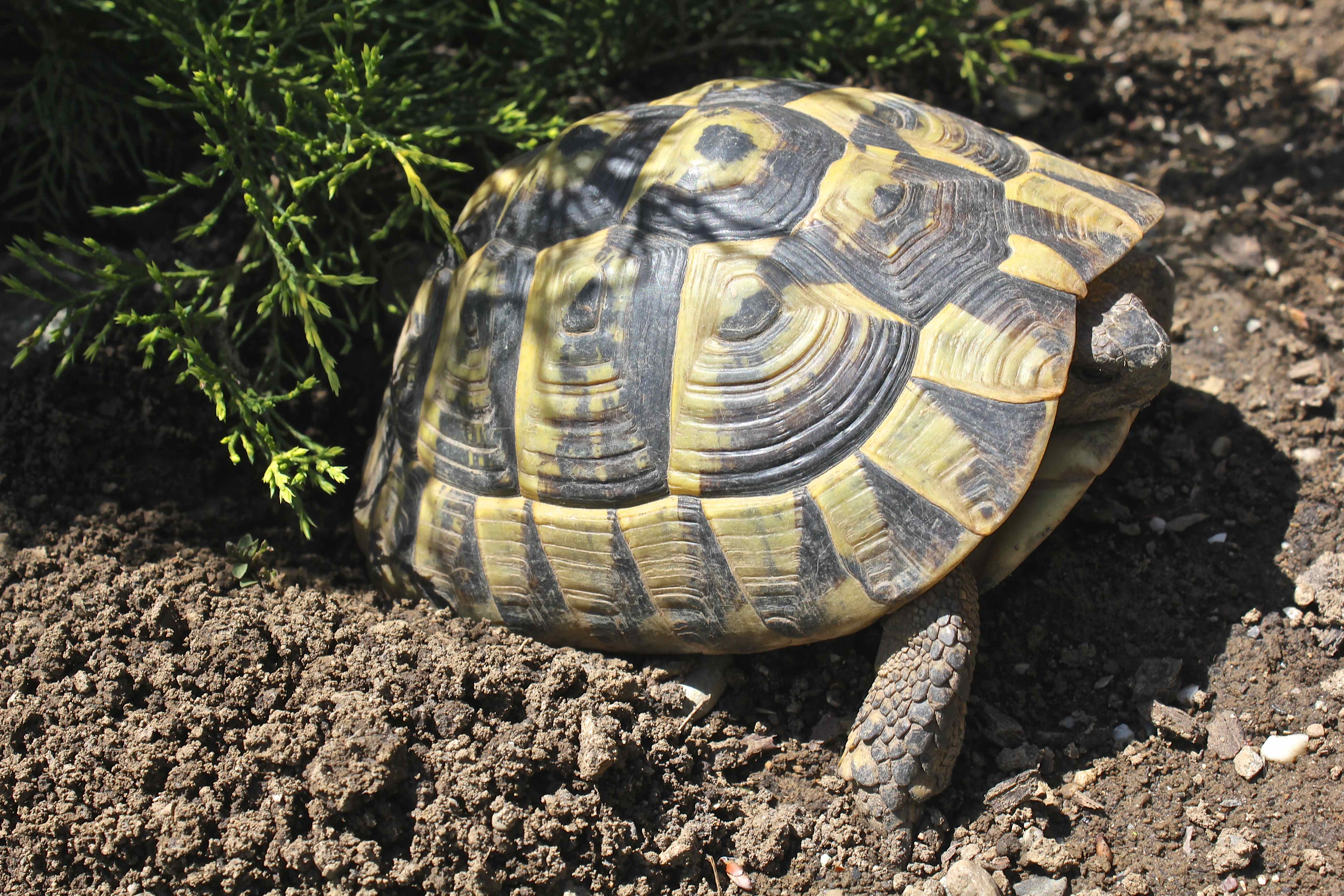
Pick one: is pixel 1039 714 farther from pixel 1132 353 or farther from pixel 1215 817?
pixel 1132 353

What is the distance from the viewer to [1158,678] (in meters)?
2.47

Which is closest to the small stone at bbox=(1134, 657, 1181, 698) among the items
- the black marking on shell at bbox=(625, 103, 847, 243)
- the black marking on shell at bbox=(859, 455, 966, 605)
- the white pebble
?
the white pebble

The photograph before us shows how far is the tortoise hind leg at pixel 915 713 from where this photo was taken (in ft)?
7.39

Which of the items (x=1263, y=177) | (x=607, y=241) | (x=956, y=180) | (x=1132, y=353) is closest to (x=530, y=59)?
(x=607, y=241)

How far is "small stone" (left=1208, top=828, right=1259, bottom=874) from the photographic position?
6.99 ft

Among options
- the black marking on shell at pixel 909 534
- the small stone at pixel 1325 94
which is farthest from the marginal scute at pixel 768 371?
the small stone at pixel 1325 94

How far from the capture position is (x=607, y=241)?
243 centimetres

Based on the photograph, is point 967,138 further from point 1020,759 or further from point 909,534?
point 1020,759

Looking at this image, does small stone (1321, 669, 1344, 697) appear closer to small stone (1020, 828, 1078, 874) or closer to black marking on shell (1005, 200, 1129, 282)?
small stone (1020, 828, 1078, 874)

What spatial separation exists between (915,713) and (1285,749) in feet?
2.95

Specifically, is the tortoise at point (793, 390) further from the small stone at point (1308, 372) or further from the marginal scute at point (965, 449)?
the small stone at point (1308, 372)

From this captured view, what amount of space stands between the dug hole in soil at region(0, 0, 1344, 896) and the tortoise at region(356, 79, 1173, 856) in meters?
0.22

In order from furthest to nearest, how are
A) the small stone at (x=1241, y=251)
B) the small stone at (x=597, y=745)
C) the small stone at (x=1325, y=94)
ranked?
the small stone at (x=1325, y=94) < the small stone at (x=1241, y=251) < the small stone at (x=597, y=745)

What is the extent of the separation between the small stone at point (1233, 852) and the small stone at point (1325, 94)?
2855mm
